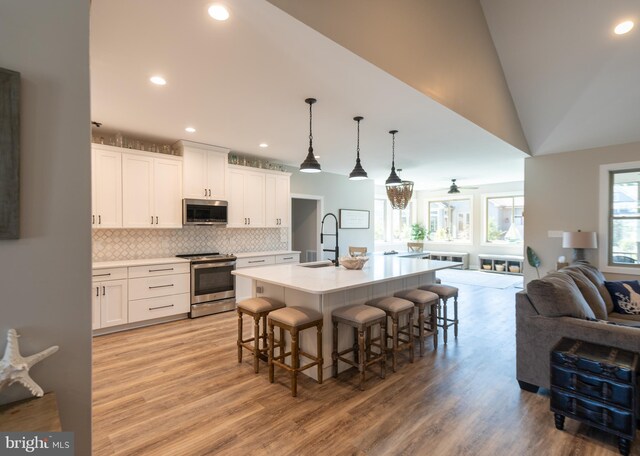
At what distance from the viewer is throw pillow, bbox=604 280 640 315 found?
3303 mm

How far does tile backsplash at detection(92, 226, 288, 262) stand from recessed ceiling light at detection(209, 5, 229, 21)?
3.63 meters

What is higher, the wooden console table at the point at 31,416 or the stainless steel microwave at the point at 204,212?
the stainless steel microwave at the point at 204,212

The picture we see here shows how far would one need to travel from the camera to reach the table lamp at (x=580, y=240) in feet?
15.3

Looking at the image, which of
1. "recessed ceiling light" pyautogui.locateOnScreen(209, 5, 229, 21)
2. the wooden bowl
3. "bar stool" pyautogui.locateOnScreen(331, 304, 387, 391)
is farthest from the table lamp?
"recessed ceiling light" pyautogui.locateOnScreen(209, 5, 229, 21)

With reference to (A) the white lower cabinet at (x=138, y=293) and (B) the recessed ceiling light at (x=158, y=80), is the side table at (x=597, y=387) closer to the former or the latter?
(B) the recessed ceiling light at (x=158, y=80)

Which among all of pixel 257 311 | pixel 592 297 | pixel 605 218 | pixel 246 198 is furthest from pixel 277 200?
pixel 605 218

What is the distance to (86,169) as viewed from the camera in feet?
4.04

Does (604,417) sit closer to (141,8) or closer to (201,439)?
(201,439)

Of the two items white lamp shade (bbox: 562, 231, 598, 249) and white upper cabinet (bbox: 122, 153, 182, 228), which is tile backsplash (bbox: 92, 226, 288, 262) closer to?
white upper cabinet (bbox: 122, 153, 182, 228)

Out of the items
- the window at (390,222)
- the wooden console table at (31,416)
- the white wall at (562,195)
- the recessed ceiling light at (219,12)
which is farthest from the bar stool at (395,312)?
the window at (390,222)

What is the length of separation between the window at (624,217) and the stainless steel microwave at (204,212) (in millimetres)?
6150

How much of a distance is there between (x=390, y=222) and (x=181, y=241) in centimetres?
765

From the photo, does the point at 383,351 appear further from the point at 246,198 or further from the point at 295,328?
the point at 246,198

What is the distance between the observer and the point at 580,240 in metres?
4.67
